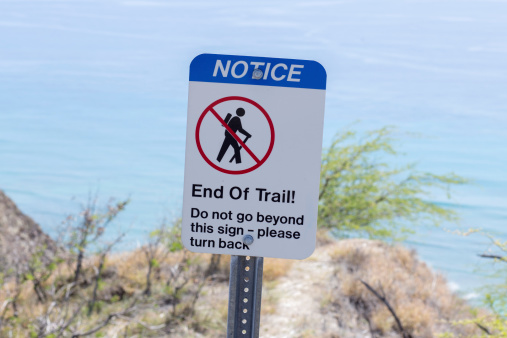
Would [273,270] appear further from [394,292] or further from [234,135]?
[234,135]

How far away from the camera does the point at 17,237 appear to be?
8.74 m

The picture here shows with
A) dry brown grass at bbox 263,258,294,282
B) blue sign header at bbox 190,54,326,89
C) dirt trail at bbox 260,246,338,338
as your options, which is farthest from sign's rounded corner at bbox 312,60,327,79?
dry brown grass at bbox 263,258,294,282

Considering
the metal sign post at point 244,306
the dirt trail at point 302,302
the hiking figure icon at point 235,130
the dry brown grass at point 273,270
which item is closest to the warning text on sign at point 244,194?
the hiking figure icon at point 235,130

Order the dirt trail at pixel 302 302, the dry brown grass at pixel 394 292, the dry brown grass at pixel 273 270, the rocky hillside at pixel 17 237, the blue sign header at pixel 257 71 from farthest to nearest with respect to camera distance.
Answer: the dry brown grass at pixel 273 270, the rocky hillside at pixel 17 237, the dry brown grass at pixel 394 292, the dirt trail at pixel 302 302, the blue sign header at pixel 257 71

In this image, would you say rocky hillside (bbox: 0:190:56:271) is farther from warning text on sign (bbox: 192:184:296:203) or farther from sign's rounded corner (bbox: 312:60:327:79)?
sign's rounded corner (bbox: 312:60:327:79)

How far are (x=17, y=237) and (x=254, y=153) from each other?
7.40 meters

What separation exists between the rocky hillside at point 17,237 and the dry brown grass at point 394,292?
12.6ft

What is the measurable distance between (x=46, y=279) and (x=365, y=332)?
3.72 metres

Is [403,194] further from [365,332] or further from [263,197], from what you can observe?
[263,197]

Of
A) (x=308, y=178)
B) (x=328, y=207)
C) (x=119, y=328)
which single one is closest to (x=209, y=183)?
(x=308, y=178)

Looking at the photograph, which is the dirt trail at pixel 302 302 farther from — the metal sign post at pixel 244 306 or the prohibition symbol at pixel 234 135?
the prohibition symbol at pixel 234 135

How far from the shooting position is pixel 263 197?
2.31 metres

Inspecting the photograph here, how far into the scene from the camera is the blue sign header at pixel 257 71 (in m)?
2.26

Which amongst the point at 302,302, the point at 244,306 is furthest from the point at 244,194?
the point at 302,302
